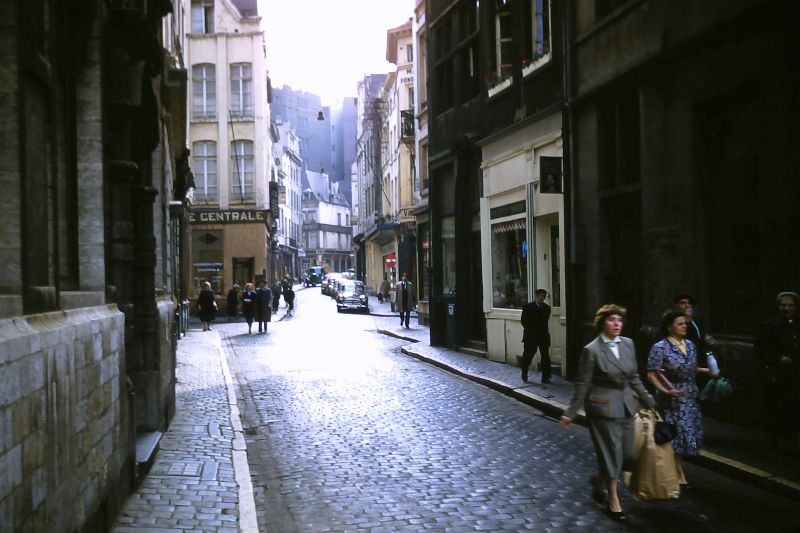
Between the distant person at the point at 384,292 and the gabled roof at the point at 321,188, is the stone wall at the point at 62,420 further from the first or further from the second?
the gabled roof at the point at 321,188

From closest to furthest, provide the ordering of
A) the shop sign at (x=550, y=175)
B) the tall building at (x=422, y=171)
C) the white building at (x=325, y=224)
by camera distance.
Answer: the shop sign at (x=550, y=175) < the tall building at (x=422, y=171) < the white building at (x=325, y=224)

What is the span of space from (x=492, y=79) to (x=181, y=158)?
26.3ft

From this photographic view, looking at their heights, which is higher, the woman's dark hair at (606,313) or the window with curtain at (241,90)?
the window with curtain at (241,90)

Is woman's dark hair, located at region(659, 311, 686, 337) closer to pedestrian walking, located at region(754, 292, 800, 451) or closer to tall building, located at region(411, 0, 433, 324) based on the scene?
pedestrian walking, located at region(754, 292, 800, 451)

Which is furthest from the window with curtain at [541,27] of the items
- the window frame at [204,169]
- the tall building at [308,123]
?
the tall building at [308,123]

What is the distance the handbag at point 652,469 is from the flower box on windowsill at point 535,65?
35.1 ft

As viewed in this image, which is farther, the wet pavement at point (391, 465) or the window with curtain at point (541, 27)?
the window with curtain at point (541, 27)

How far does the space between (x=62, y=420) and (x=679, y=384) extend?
522 cm

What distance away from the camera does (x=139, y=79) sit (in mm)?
8172

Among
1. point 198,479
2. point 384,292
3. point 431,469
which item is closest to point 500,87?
point 431,469

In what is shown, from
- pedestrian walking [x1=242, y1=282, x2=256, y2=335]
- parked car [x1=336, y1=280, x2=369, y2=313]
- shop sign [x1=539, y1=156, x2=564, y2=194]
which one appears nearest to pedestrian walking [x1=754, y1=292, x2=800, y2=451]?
shop sign [x1=539, y1=156, x2=564, y2=194]

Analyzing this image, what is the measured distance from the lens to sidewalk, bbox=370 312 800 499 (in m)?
7.66

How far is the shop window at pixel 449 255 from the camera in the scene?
21.7m

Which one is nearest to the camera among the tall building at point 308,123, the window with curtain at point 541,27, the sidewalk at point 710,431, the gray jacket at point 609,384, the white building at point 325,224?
the gray jacket at point 609,384
